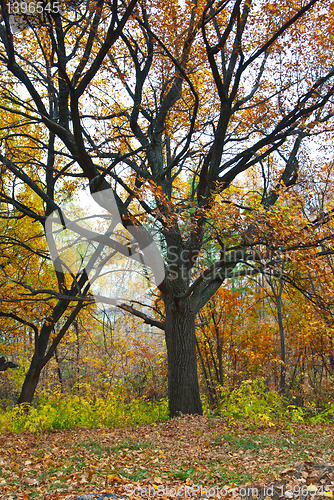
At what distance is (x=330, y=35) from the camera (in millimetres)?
6828

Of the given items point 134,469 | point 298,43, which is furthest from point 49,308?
point 298,43

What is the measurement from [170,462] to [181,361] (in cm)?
279

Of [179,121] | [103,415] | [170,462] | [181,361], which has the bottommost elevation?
[170,462]

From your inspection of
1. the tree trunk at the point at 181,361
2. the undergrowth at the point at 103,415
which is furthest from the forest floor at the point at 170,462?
the tree trunk at the point at 181,361

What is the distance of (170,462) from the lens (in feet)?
12.8

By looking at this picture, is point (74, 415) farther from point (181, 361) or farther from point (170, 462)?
point (170, 462)

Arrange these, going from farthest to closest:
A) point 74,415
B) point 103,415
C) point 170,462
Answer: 1. point 103,415
2. point 74,415
3. point 170,462

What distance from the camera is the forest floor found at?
2.98 metres

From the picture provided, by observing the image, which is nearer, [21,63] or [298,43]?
[298,43]

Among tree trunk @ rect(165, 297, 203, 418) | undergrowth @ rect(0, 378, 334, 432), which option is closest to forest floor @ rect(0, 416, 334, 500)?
undergrowth @ rect(0, 378, 334, 432)

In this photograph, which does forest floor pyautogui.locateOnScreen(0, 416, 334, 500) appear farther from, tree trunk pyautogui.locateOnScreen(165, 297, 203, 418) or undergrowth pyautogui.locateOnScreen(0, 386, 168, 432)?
tree trunk pyautogui.locateOnScreen(165, 297, 203, 418)

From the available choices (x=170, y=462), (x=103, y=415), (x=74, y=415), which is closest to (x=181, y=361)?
(x=103, y=415)

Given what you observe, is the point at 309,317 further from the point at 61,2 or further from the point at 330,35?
the point at 61,2

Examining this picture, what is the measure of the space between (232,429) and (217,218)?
349 cm
